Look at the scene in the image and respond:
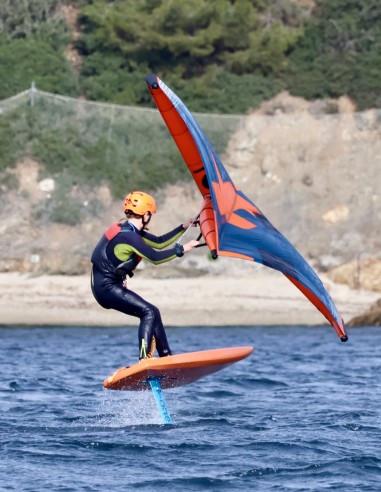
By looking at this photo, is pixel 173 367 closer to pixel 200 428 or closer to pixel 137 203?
pixel 200 428

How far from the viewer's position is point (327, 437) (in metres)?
11.9

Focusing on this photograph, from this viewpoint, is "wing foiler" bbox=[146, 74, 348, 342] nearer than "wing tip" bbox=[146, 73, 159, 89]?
Yes

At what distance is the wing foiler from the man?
333 mm

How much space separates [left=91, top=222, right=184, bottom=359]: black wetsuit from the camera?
12.1 meters

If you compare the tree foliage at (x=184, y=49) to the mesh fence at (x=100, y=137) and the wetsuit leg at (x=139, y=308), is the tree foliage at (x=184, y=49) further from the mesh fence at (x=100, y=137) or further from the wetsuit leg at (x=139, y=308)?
the wetsuit leg at (x=139, y=308)

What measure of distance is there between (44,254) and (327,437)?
1915 cm

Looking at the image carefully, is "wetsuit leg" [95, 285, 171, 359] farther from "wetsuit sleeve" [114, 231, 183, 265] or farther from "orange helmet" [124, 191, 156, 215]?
"orange helmet" [124, 191, 156, 215]

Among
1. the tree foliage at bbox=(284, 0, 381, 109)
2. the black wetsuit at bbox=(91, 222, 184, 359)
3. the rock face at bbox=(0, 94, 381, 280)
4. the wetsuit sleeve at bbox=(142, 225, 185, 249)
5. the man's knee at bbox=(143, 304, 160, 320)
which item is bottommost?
the man's knee at bbox=(143, 304, 160, 320)

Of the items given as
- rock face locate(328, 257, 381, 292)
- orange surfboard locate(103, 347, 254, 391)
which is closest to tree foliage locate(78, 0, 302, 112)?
rock face locate(328, 257, 381, 292)

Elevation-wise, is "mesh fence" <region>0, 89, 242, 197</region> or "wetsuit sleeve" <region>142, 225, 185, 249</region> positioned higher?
"mesh fence" <region>0, 89, 242, 197</region>

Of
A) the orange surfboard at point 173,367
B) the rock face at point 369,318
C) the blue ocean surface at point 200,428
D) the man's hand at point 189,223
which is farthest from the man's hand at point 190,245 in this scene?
the rock face at point 369,318

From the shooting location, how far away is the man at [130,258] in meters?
12.0

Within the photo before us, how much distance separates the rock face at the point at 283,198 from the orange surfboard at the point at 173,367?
55.4 feet

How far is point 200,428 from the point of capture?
486 inches
